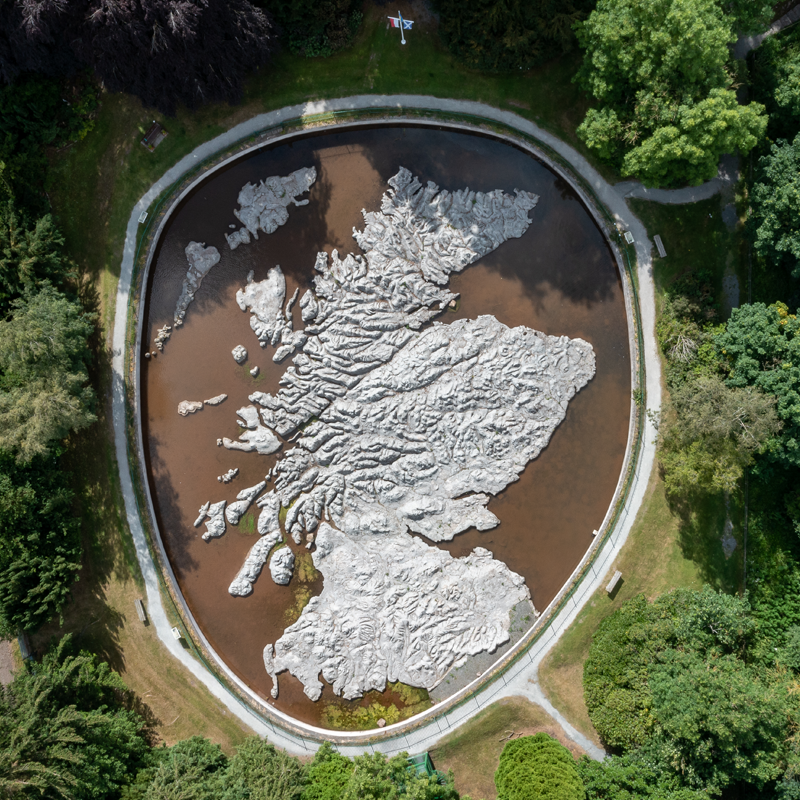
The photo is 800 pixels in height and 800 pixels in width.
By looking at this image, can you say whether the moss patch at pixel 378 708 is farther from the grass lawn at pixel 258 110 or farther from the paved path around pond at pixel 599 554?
the grass lawn at pixel 258 110

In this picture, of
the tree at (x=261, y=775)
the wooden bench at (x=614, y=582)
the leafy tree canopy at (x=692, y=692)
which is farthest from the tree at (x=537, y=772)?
the tree at (x=261, y=775)

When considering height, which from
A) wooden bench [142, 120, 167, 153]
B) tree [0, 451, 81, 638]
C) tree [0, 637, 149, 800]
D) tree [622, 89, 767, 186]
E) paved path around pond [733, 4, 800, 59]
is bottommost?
tree [0, 637, 149, 800]

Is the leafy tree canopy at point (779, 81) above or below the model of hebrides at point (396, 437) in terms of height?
above

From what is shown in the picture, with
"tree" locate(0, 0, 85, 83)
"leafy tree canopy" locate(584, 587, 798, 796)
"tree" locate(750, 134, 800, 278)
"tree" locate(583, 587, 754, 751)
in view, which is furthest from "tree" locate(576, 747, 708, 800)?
"tree" locate(0, 0, 85, 83)

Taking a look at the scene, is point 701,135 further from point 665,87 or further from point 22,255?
point 22,255

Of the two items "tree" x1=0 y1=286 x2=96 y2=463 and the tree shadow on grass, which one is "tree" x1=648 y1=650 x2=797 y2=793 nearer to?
the tree shadow on grass

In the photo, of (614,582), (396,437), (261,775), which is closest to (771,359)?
(614,582)
